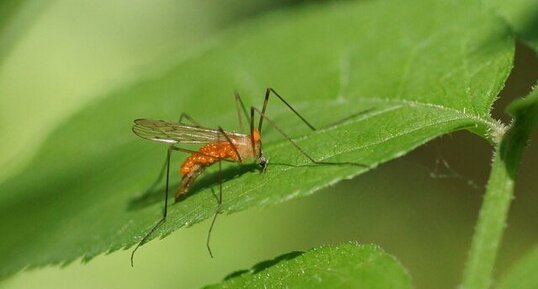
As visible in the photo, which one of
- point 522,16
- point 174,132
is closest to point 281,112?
point 174,132

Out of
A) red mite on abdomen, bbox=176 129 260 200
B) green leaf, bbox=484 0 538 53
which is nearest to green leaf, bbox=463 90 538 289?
green leaf, bbox=484 0 538 53

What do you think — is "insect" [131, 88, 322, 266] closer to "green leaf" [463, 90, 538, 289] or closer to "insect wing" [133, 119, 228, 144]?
"insect wing" [133, 119, 228, 144]

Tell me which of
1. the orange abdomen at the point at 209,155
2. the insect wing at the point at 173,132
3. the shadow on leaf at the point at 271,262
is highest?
the insect wing at the point at 173,132

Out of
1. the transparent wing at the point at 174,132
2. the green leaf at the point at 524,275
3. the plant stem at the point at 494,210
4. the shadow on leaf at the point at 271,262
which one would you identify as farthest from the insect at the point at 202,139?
the green leaf at the point at 524,275

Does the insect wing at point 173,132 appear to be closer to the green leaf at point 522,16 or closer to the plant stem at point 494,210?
the green leaf at point 522,16

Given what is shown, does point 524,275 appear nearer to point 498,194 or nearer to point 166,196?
point 498,194
